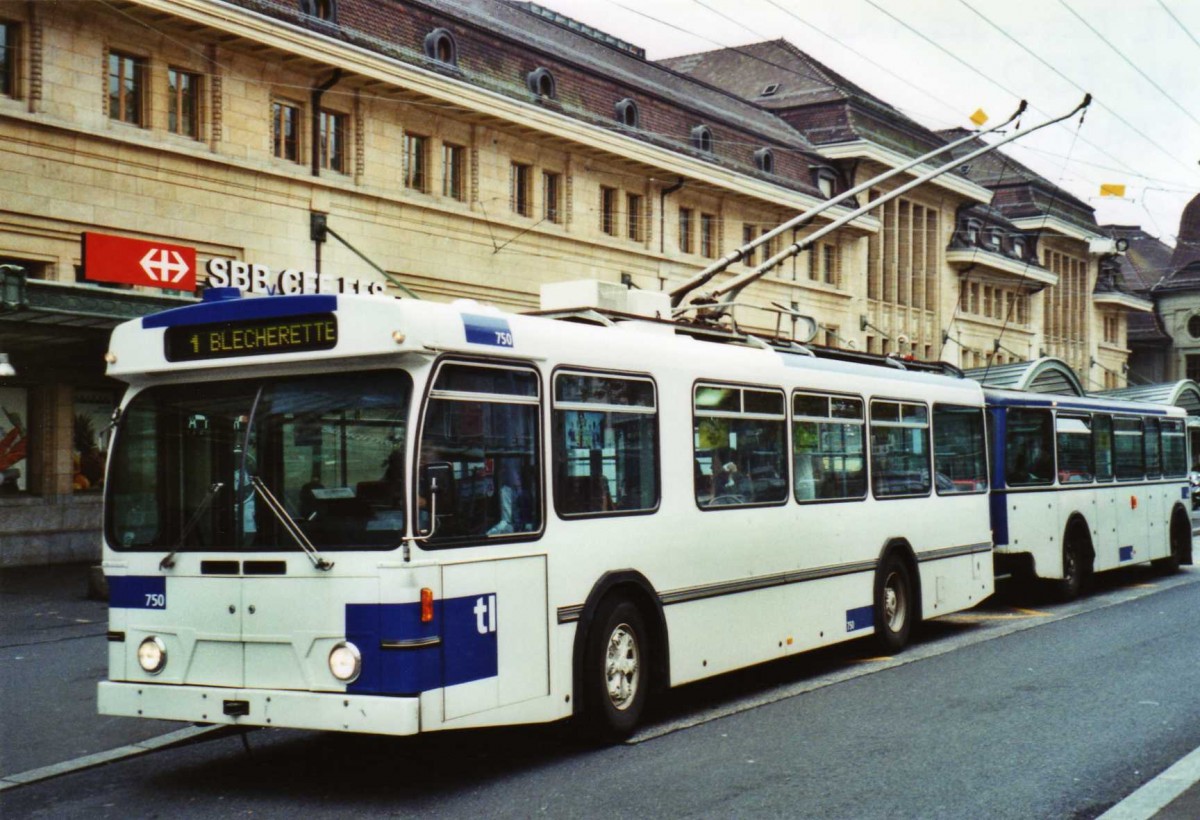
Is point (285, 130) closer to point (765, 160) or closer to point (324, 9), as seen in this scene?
point (324, 9)

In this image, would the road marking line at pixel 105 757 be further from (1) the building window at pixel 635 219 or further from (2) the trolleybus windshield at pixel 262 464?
(1) the building window at pixel 635 219

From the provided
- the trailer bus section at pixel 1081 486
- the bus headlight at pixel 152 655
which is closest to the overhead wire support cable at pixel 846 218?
the trailer bus section at pixel 1081 486

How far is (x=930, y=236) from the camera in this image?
193ft

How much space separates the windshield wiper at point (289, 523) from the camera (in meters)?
7.77

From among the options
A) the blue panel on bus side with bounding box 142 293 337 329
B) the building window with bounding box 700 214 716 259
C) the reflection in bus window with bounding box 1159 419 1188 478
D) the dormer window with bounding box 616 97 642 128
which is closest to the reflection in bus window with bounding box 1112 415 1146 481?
the reflection in bus window with bounding box 1159 419 1188 478

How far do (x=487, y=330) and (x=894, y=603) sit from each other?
6.81 meters

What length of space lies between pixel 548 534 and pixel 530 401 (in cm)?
78

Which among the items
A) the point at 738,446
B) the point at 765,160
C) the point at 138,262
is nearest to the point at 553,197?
the point at 765,160

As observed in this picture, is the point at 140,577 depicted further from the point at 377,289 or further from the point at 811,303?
the point at 811,303

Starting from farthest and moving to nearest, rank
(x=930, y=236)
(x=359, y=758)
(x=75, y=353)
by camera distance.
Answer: (x=930, y=236) → (x=75, y=353) → (x=359, y=758)

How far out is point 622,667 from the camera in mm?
9461

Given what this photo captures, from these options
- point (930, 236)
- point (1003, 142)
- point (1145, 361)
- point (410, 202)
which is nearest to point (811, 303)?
point (930, 236)

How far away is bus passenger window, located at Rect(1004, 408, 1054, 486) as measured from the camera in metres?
17.8

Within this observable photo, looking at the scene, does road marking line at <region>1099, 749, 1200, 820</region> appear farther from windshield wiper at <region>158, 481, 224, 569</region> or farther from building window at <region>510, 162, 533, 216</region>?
building window at <region>510, 162, 533, 216</region>
